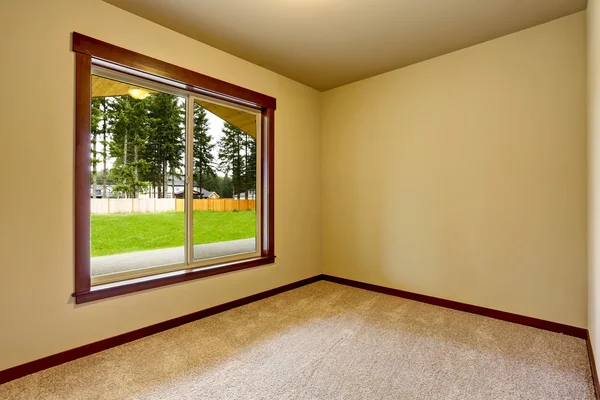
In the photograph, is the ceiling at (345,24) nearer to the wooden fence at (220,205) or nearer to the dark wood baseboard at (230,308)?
the wooden fence at (220,205)

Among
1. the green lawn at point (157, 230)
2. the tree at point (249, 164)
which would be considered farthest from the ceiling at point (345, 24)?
the green lawn at point (157, 230)

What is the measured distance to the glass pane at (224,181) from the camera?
10.2ft

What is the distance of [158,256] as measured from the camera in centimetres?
288

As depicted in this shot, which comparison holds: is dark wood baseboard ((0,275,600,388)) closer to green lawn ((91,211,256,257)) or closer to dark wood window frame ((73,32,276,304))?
dark wood window frame ((73,32,276,304))

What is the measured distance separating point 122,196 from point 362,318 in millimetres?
2413

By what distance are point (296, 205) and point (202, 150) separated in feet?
4.50

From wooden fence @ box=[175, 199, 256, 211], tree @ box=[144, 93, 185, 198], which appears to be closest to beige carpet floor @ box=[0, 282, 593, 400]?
wooden fence @ box=[175, 199, 256, 211]

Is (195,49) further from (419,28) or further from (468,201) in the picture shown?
(468,201)

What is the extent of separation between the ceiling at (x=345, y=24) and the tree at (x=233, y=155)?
0.80 meters

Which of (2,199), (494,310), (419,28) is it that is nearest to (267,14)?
(419,28)

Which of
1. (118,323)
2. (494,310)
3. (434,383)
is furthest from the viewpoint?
(494,310)

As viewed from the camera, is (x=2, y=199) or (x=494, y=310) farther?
(x=494, y=310)

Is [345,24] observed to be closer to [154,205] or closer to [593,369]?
[154,205]

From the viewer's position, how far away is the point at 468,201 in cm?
302
